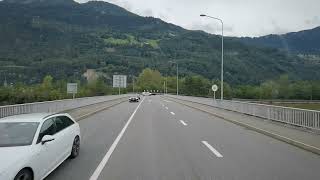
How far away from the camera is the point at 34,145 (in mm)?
7242

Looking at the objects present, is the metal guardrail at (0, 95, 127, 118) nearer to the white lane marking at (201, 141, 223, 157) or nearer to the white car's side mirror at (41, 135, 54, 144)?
the white lane marking at (201, 141, 223, 157)

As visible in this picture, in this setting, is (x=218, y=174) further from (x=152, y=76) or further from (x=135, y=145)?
(x=152, y=76)

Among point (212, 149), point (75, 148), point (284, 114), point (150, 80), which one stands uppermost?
point (150, 80)

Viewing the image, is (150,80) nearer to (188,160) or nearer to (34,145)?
(188,160)

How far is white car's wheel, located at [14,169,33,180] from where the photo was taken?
6.29 m

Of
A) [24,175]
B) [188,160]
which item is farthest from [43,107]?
[24,175]

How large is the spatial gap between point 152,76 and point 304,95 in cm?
8022

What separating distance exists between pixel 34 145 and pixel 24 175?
33.7 inches

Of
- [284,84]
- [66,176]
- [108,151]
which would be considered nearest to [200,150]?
[108,151]

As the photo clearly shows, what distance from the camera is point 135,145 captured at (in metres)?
12.3

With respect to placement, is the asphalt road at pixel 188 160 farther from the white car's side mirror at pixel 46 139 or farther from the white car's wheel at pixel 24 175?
the white car's wheel at pixel 24 175

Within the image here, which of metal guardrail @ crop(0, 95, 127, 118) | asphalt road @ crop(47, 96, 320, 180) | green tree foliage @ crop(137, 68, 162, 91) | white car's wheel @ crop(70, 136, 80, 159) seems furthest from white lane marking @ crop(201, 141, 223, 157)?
green tree foliage @ crop(137, 68, 162, 91)

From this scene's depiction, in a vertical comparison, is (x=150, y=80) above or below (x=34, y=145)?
above

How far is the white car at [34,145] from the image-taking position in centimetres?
641
